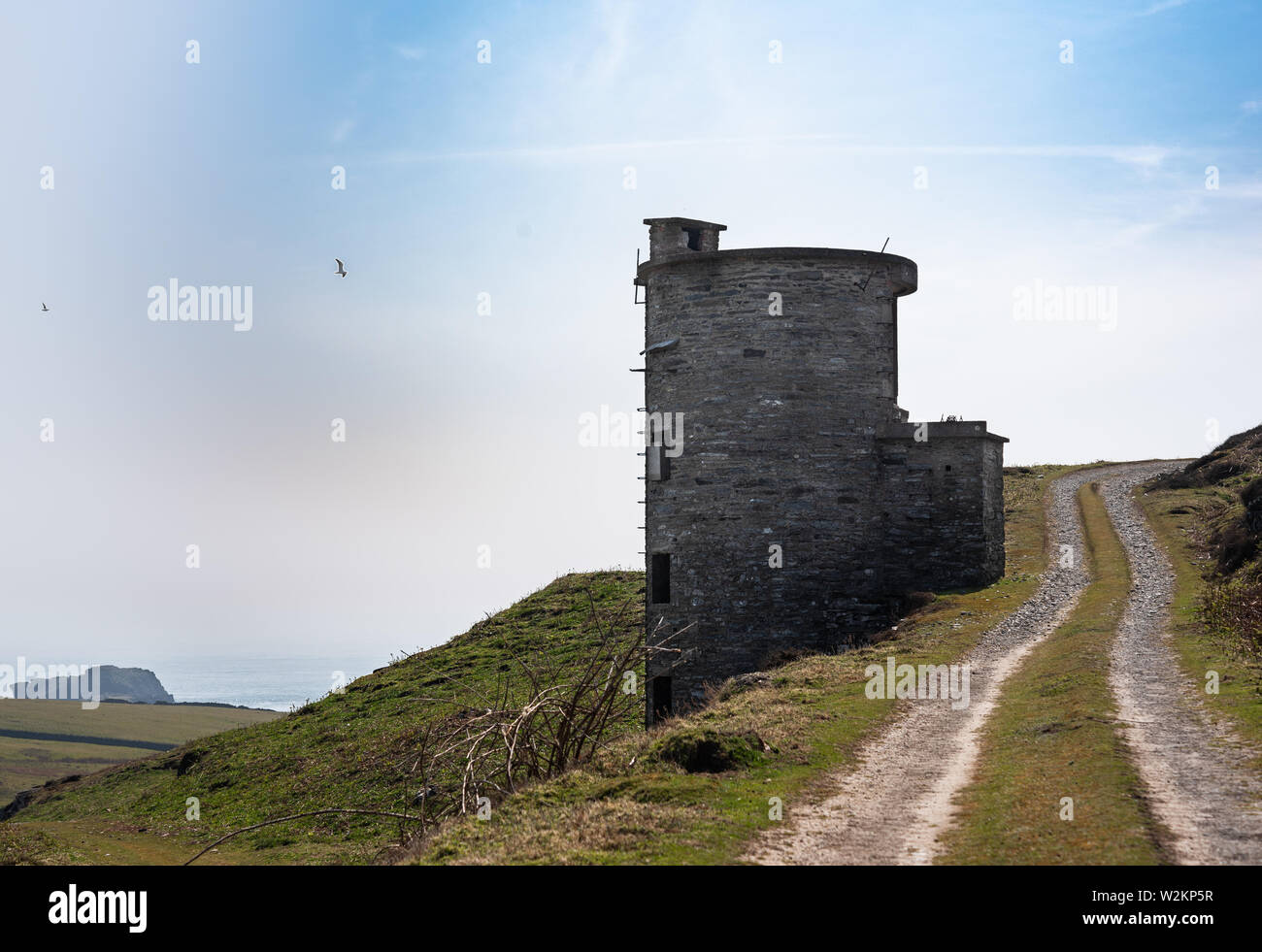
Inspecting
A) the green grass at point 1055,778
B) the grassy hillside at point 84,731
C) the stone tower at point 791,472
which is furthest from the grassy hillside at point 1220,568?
the grassy hillside at point 84,731

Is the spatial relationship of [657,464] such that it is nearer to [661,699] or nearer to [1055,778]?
[661,699]

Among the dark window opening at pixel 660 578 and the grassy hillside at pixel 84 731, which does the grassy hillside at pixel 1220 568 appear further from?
the grassy hillside at pixel 84 731

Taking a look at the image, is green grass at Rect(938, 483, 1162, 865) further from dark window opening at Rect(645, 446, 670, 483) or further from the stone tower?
dark window opening at Rect(645, 446, 670, 483)

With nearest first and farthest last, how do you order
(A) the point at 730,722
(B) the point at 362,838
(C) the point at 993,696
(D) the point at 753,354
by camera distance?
1. (A) the point at 730,722
2. (C) the point at 993,696
3. (B) the point at 362,838
4. (D) the point at 753,354

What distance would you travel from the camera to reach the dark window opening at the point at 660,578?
95.3 feet

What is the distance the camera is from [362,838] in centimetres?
2327

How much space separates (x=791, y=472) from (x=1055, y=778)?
15.7m

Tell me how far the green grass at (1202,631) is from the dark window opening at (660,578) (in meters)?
11.8

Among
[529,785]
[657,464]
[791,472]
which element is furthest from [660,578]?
[529,785]

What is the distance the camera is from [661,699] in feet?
93.8
